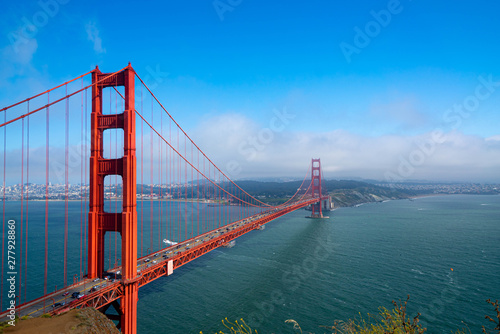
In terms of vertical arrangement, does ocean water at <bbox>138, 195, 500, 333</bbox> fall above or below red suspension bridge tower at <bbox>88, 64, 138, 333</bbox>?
below

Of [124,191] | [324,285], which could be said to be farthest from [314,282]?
[124,191]

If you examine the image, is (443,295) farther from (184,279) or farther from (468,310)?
(184,279)

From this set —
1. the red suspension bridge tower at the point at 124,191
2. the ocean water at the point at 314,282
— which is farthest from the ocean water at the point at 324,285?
the red suspension bridge tower at the point at 124,191

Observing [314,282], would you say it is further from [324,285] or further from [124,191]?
[124,191]

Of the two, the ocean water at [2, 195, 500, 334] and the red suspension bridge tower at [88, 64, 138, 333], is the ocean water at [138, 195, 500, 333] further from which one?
the red suspension bridge tower at [88, 64, 138, 333]

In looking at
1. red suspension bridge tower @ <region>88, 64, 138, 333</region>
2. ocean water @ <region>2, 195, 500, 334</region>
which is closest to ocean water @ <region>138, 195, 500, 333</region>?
ocean water @ <region>2, 195, 500, 334</region>

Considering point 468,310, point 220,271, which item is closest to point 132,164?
point 220,271
